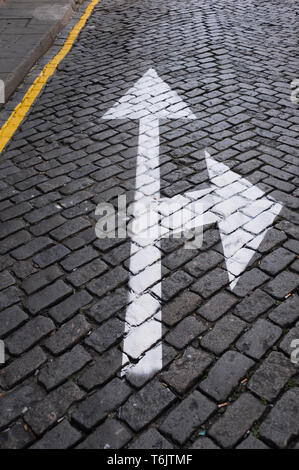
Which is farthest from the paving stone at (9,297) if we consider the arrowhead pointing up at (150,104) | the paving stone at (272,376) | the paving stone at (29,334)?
the arrowhead pointing up at (150,104)

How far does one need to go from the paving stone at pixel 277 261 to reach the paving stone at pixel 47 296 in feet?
4.59

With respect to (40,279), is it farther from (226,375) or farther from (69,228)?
(226,375)

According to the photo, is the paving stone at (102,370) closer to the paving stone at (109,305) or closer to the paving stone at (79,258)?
the paving stone at (109,305)

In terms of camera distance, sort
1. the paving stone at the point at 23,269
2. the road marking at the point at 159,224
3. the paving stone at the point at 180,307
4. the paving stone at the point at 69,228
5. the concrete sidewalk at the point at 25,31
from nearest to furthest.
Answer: the road marking at the point at 159,224
the paving stone at the point at 180,307
the paving stone at the point at 23,269
the paving stone at the point at 69,228
the concrete sidewalk at the point at 25,31

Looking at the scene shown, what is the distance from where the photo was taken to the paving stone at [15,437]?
7.29ft

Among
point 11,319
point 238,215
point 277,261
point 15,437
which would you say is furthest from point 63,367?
point 238,215

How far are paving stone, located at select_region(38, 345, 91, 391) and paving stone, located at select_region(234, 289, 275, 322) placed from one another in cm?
100

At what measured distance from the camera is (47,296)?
3.03 metres

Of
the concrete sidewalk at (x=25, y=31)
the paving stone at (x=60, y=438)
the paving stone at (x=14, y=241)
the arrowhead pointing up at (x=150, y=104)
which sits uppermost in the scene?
the concrete sidewalk at (x=25, y=31)

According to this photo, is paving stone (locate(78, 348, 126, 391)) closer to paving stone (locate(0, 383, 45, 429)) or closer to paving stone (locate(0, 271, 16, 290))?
paving stone (locate(0, 383, 45, 429))

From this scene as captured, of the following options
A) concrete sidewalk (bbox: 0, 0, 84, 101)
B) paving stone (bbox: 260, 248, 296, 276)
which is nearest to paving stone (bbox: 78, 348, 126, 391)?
paving stone (bbox: 260, 248, 296, 276)

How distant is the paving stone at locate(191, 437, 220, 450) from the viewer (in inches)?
85.7

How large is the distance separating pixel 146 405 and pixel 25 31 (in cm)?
756

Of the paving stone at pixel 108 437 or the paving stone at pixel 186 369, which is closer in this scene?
the paving stone at pixel 108 437
